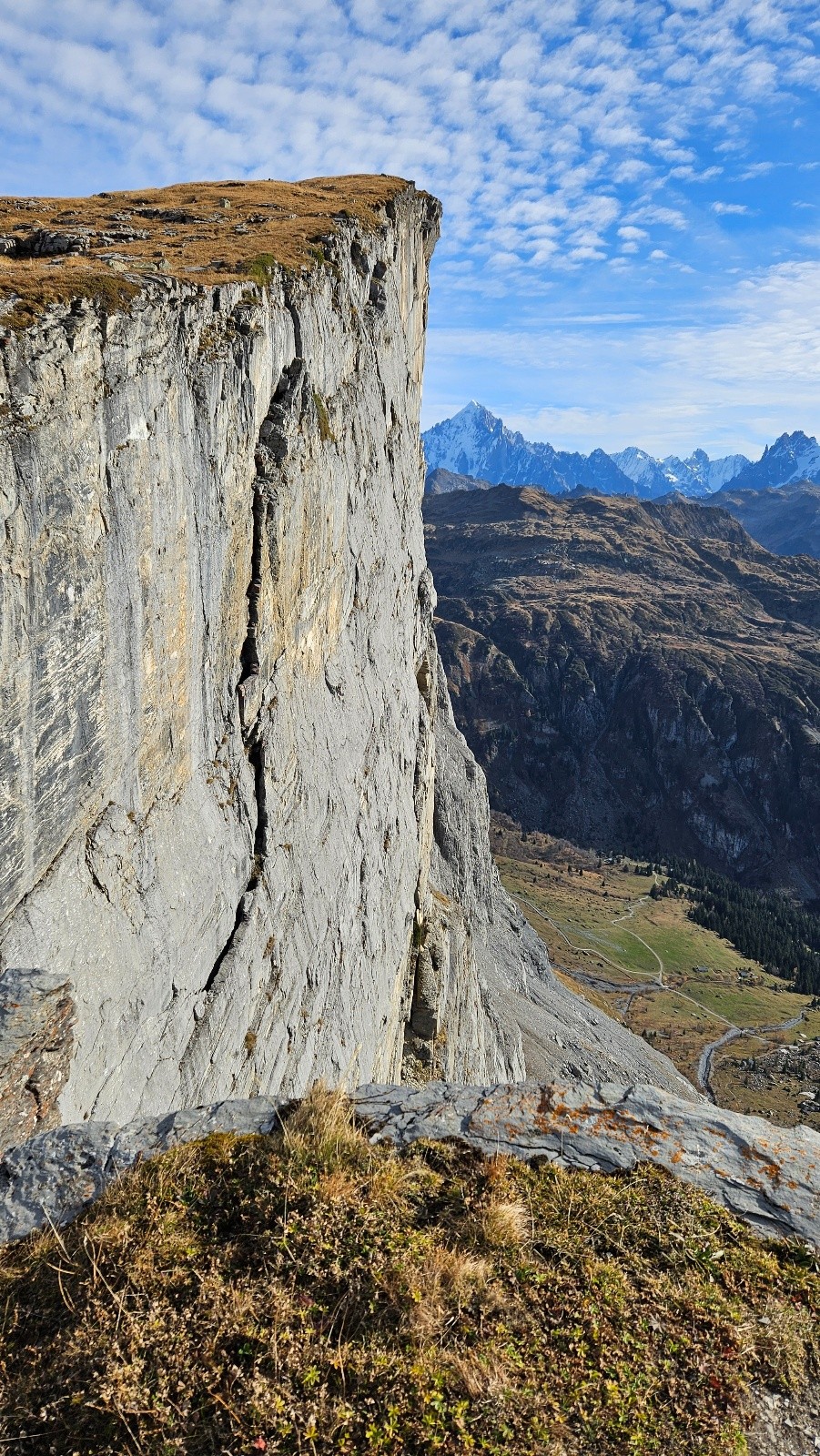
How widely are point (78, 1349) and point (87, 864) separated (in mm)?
11014

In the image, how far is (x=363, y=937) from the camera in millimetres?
36969

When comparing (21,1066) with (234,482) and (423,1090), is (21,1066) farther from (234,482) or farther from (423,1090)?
(234,482)

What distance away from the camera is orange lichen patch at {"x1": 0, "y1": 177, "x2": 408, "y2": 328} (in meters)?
17.3

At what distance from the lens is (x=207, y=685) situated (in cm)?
2252

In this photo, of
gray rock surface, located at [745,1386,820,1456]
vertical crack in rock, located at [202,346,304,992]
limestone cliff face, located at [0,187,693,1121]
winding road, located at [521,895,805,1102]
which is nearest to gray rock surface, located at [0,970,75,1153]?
limestone cliff face, located at [0,187,693,1121]

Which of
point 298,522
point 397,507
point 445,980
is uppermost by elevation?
point 397,507

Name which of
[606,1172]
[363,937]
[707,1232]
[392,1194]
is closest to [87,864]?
[392,1194]

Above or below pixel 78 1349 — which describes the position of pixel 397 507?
above

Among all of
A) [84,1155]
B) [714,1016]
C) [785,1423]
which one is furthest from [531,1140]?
[714,1016]

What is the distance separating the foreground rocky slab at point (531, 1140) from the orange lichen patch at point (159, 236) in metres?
14.4

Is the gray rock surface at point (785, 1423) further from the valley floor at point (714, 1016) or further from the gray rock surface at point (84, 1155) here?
the valley floor at point (714, 1016)

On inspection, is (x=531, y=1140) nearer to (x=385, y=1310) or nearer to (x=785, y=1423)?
(x=385, y=1310)

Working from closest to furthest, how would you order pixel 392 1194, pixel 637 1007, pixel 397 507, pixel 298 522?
pixel 392 1194, pixel 298 522, pixel 397 507, pixel 637 1007

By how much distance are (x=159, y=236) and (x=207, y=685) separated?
19.5 m
